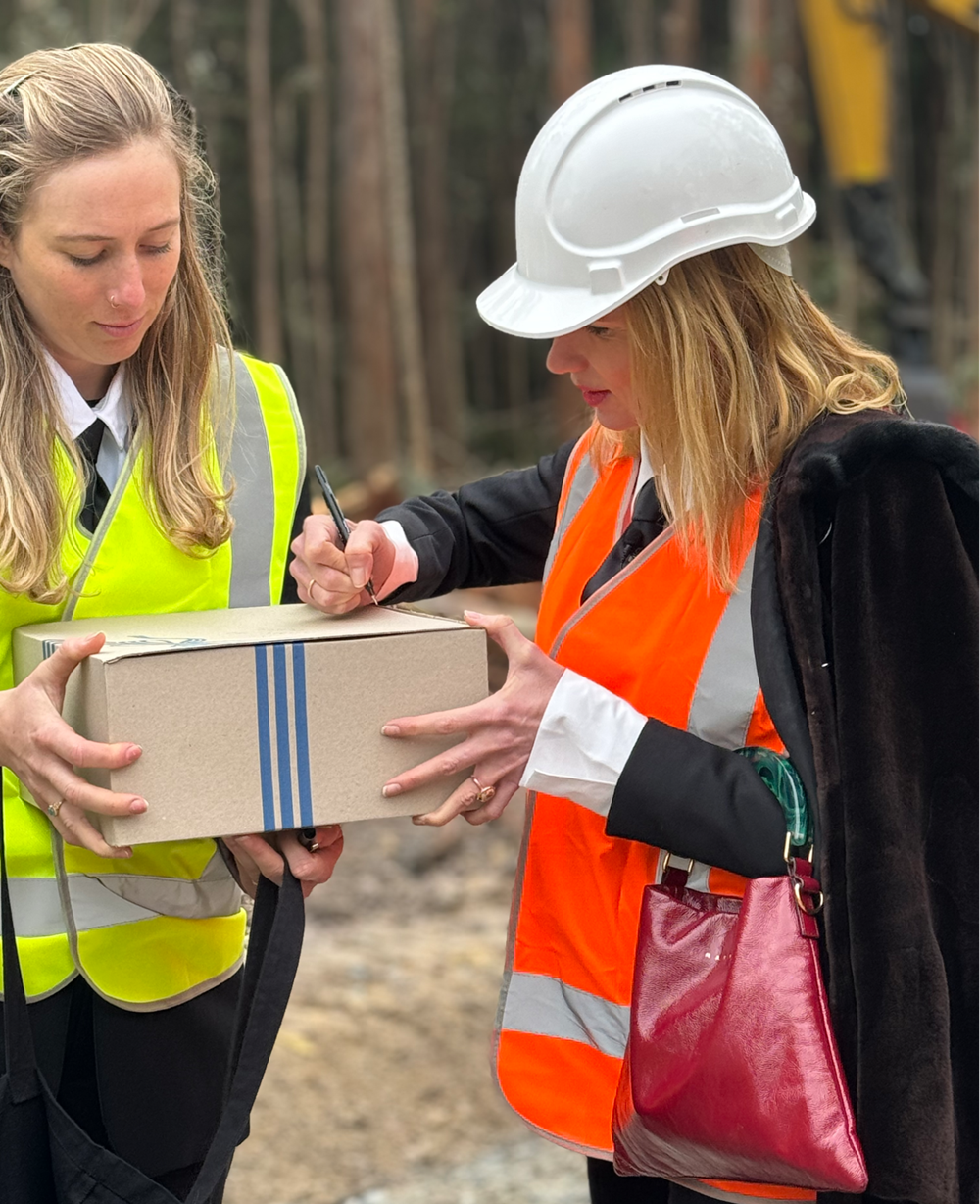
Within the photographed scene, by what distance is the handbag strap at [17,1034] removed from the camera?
1.82m

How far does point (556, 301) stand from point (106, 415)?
0.64 metres

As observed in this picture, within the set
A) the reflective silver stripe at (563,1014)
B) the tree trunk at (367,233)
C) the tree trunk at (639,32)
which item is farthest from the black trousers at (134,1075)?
the tree trunk at (639,32)

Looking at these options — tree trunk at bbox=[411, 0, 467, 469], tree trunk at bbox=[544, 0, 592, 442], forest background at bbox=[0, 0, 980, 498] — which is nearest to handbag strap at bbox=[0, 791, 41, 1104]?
forest background at bbox=[0, 0, 980, 498]

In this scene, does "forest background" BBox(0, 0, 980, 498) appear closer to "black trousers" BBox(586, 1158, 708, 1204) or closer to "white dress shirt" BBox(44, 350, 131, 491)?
"white dress shirt" BBox(44, 350, 131, 491)

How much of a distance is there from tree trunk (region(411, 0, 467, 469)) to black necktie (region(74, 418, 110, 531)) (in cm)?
1556

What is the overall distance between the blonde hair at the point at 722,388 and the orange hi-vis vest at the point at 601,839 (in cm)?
4

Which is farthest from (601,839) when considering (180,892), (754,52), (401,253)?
(754,52)

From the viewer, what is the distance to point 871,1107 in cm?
172

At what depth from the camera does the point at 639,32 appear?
1961 cm

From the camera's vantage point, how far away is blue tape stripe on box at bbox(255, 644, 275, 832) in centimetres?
171

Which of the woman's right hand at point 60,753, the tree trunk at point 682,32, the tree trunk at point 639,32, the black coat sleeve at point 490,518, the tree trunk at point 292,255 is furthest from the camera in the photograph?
the tree trunk at point 292,255

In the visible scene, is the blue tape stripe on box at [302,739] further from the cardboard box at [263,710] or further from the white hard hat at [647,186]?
the white hard hat at [647,186]

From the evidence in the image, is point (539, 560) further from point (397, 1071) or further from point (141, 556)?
point (397, 1071)

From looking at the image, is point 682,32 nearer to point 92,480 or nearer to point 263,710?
point 92,480
